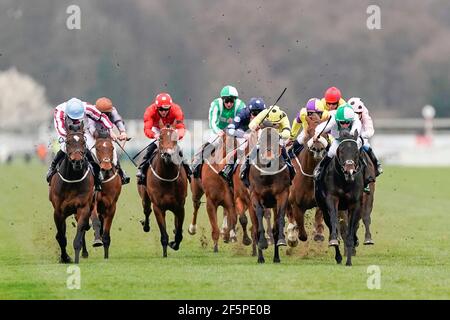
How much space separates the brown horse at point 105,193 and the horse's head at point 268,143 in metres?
1.92

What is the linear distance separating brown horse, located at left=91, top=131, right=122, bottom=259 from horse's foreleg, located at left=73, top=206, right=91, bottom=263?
86 cm

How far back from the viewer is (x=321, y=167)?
14.3 m

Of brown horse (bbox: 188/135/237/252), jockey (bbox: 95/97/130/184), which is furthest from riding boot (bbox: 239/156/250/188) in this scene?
jockey (bbox: 95/97/130/184)

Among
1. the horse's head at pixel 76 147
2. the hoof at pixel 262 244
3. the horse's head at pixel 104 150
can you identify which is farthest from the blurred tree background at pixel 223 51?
the horse's head at pixel 76 147

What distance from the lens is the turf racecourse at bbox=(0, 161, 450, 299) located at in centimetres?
1137

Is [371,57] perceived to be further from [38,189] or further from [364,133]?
[364,133]

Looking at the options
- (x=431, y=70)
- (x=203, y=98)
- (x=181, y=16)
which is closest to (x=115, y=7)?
(x=181, y=16)

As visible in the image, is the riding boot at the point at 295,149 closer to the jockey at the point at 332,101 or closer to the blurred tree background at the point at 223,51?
the jockey at the point at 332,101

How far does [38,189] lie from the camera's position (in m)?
31.1

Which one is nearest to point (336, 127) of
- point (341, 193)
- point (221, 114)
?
point (341, 193)

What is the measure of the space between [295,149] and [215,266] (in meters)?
2.57

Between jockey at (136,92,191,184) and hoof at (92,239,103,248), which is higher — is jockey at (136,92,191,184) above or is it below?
above

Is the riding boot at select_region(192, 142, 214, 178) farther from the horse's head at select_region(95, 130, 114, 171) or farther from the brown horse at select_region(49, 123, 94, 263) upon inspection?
the brown horse at select_region(49, 123, 94, 263)
